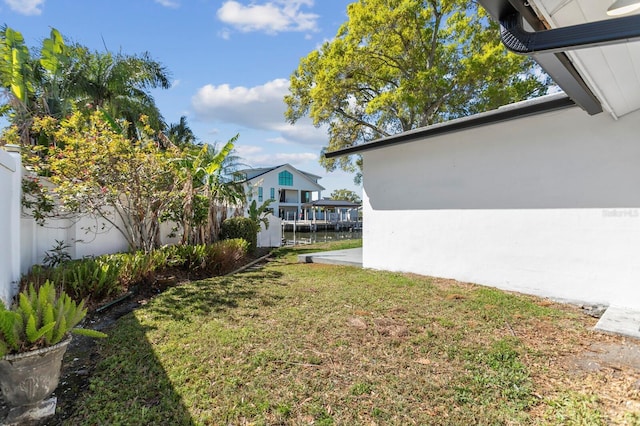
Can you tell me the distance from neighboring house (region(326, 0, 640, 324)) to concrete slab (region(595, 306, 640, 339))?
0.14m

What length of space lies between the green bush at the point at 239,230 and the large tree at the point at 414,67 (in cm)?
785

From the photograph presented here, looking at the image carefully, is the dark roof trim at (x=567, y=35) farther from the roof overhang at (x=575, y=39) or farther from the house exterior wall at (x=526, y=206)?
the house exterior wall at (x=526, y=206)

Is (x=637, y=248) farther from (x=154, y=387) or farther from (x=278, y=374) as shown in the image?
(x=154, y=387)

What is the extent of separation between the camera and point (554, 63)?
304 centimetres

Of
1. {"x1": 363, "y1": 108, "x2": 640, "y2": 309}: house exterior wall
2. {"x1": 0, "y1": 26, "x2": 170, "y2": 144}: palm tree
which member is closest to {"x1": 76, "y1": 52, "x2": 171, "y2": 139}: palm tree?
{"x1": 0, "y1": 26, "x2": 170, "y2": 144}: palm tree

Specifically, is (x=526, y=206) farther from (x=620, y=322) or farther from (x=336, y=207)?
(x=336, y=207)

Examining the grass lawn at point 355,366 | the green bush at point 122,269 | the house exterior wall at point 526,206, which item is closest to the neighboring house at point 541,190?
the house exterior wall at point 526,206

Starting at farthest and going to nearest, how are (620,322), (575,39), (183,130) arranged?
(183,130) → (620,322) → (575,39)

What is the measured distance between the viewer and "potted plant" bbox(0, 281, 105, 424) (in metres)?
2.36

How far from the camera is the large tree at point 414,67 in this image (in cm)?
1403

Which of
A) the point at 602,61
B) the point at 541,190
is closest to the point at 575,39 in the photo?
the point at 602,61

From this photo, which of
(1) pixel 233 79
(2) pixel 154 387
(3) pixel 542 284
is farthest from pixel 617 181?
(1) pixel 233 79

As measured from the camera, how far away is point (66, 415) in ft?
8.14

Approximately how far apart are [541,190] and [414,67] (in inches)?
488
